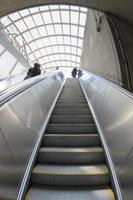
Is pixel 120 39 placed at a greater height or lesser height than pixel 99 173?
greater

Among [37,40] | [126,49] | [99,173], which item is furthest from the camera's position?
[37,40]

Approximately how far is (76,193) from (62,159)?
0.76m

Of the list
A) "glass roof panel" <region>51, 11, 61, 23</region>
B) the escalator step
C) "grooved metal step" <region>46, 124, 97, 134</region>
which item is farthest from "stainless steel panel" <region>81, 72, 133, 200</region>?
"glass roof panel" <region>51, 11, 61, 23</region>

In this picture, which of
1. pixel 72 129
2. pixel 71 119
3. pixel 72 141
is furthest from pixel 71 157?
pixel 71 119

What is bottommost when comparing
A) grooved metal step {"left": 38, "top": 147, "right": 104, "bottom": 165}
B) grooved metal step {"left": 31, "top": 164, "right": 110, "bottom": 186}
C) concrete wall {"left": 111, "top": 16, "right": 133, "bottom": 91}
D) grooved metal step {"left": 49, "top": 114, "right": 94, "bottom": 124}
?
grooved metal step {"left": 31, "top": 164, "right": 110, "bottom": 186}

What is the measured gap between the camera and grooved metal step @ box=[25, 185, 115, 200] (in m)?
2.94

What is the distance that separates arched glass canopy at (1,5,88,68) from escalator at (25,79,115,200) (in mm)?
17698

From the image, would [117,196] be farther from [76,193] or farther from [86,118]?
[86,118]

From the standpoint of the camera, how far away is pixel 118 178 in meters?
2.98

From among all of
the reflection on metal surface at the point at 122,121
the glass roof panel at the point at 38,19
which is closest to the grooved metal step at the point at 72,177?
the reflection on metal surface at the point at 122,121

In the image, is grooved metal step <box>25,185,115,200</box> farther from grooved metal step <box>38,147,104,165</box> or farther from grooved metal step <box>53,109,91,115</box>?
grooved metal step <box>53,109,91,115</box>

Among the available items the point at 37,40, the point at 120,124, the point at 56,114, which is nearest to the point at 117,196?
the point at 120,124

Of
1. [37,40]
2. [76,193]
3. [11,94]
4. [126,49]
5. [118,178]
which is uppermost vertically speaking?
[37,40]

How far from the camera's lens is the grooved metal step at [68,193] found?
2.94 metres
